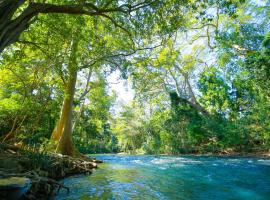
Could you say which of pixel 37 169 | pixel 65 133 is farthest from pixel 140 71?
pixel 37 169

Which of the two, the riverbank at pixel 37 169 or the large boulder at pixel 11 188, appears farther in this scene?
the riverbank at pixel 37 169

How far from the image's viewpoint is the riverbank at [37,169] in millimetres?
6488

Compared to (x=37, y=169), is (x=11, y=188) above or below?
below

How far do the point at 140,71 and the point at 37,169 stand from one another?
19.3 meters

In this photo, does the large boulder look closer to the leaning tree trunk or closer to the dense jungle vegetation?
the dense jungle vegetation

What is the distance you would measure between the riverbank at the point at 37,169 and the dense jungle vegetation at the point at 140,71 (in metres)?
1.97

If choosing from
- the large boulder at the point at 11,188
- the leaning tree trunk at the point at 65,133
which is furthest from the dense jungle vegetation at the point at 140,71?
the large boulder at the point at 11,188

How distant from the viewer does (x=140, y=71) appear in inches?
1035

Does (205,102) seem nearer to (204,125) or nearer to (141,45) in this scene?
(204,125)

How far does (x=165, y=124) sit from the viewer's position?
32.5 metres

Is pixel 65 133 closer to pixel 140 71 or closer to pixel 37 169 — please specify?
pixel 37 169

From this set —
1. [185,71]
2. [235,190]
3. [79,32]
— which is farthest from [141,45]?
[185,71]

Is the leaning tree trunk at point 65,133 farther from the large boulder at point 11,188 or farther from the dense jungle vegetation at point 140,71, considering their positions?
the large boulder at point 11,188

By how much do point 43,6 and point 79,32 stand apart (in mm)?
2949
